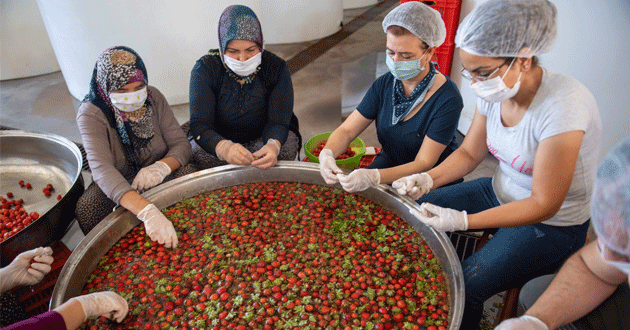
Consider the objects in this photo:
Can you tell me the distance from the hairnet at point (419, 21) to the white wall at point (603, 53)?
936 millimetres

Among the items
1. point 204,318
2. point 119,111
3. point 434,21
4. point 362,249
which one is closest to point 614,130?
point 434,21

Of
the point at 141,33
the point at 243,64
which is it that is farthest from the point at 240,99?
the point at 141,33

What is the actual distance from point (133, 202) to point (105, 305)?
0.60 m

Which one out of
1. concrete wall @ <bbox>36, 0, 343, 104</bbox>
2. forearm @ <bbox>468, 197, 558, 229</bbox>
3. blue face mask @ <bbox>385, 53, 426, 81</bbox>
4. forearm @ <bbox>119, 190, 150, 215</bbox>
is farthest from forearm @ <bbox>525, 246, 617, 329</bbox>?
concrete wall @ <bbox>36, 0, 343, 104</bbox>

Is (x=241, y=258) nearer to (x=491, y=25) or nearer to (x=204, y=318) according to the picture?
(x=204, y=318)

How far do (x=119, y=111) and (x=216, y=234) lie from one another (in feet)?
3.33

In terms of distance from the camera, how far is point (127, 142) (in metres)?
2.27

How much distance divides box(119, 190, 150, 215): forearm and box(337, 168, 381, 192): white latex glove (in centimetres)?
100

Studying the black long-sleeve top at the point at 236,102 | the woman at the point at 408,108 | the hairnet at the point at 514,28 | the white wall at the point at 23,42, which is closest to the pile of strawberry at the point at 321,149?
the black long-sleeve top at the point at 236,102

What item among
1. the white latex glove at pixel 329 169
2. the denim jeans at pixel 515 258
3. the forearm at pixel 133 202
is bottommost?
the denim jeans at pixel 515 258

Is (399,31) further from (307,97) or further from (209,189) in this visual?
(307,97)

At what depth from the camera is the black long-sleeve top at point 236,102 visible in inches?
96.4

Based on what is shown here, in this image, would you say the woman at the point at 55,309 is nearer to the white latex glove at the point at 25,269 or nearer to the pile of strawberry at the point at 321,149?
the white latex glove at the point at 25,269

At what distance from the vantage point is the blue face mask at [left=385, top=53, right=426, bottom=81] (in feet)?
6.63
